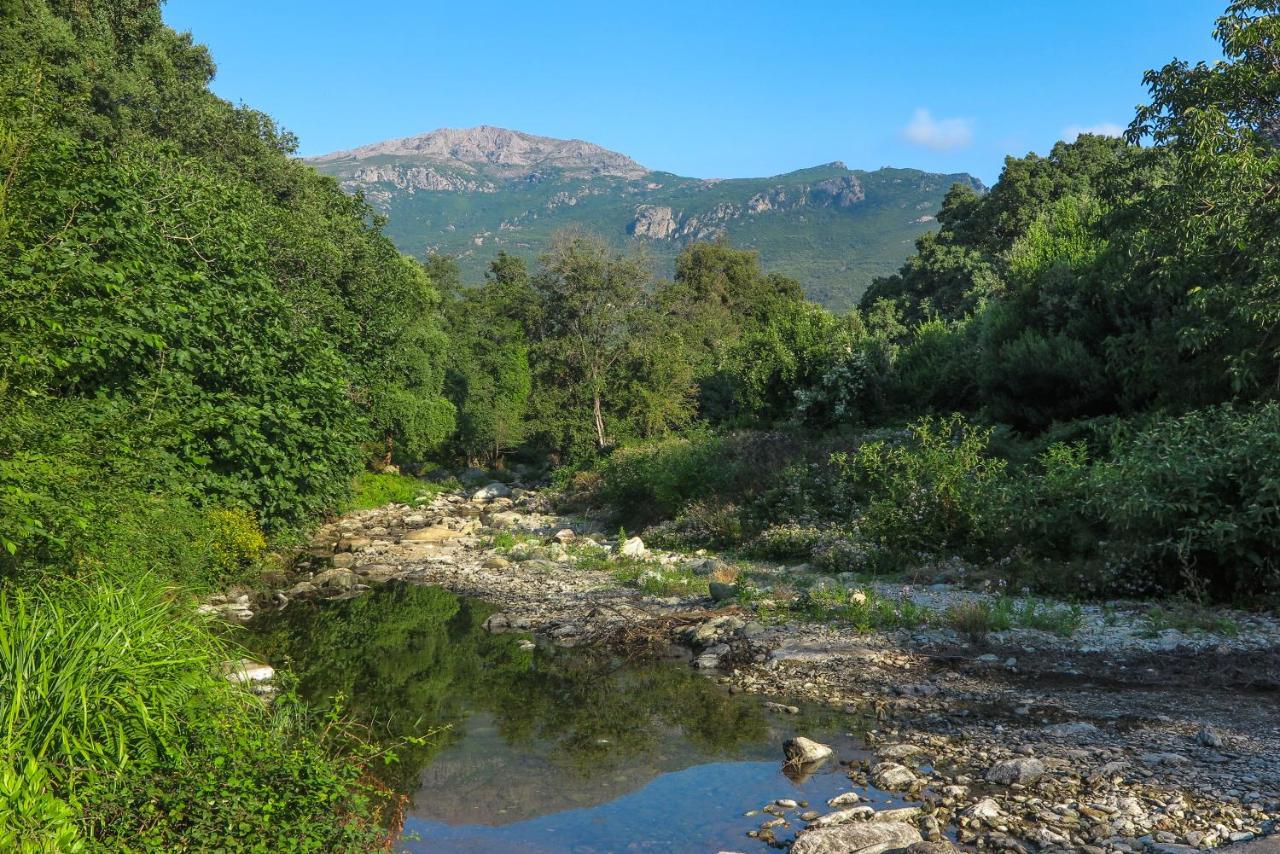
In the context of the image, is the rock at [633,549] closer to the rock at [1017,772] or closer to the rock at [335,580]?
the rock at [335,580]

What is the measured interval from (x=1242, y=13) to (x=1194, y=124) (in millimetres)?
2172

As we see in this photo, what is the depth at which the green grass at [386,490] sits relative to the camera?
3050cm

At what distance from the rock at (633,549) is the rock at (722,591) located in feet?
14.7

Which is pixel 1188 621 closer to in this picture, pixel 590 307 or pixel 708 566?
pixel 708 566

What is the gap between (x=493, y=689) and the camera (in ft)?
37.1

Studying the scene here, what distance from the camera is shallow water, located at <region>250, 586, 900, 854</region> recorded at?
738cm

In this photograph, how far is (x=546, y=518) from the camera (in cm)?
2700

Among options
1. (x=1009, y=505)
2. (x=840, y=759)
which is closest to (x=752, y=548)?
(x=1009, y=505)

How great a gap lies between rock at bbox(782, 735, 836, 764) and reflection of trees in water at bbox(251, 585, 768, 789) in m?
0.73

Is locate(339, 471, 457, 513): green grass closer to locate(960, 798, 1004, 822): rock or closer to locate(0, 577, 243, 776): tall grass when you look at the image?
locate(0, 577, 243, 776): tall grass

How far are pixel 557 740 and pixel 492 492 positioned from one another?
25.1 m

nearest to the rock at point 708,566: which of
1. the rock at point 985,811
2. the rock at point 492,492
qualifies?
the rock at point 985,811

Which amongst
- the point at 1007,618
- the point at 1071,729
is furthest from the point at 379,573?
the point at 1071,729

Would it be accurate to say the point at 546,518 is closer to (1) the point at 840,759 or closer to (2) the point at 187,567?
(2) the point at 187,567
